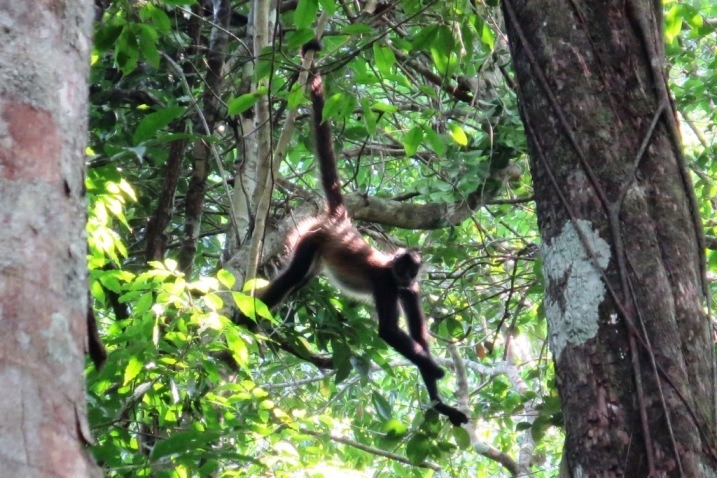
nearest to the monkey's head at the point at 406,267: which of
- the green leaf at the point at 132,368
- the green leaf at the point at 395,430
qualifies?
the green leaf at the point at 395,430

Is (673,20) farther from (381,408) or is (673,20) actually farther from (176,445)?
(176,445)

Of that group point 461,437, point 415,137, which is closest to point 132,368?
point 415,137

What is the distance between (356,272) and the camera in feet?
21.0

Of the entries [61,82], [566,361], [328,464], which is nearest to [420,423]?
[328,464]

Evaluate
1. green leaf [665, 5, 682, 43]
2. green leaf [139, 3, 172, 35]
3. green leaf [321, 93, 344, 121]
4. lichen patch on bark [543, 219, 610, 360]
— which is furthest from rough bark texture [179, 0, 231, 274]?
lichen patch on bark [543, 219, 610, 360]

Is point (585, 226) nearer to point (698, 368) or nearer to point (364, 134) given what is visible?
point (698, 368)

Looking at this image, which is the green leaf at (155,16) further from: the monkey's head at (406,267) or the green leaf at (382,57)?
the monkey's head at (406,267)

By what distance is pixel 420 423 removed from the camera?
164 inches

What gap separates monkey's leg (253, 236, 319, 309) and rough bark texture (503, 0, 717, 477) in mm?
3322

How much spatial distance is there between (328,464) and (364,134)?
2.07 meters

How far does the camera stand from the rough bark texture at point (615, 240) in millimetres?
1789

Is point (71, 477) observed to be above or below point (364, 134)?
below

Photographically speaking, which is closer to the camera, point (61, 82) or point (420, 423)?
point (61, 82)

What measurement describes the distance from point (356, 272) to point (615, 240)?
448cm
